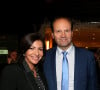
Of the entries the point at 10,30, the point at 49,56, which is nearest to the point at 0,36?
the point at 10,30

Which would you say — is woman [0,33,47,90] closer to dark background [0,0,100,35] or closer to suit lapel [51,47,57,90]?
suit lapel [51,47,57,90]

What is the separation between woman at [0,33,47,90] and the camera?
8.37ft

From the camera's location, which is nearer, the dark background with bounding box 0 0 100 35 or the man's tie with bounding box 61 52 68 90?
the man's tie with bounding box 61 52 68 90

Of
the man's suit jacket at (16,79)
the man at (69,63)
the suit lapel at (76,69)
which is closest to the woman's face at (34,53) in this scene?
the man's suit jacket at (16,79)

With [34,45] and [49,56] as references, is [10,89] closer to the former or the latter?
[34,45]

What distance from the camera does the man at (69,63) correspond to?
307 cm

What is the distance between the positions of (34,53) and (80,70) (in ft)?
1.90

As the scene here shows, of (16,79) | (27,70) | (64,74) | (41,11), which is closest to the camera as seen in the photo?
(16,79)

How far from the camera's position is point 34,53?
2.77 metres

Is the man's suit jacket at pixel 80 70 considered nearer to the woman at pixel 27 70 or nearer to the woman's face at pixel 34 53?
the woman at pixel 27 70

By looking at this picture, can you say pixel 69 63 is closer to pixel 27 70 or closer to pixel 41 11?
pixel 27 70

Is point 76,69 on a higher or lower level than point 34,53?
lower

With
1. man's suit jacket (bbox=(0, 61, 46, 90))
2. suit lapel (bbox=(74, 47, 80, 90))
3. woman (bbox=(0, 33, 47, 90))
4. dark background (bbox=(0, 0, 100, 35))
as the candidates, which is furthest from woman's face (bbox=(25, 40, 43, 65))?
dark background (bbox=(0, 0, 100, 35))

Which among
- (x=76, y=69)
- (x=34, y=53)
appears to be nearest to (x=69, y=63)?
(x=76, y=69)
